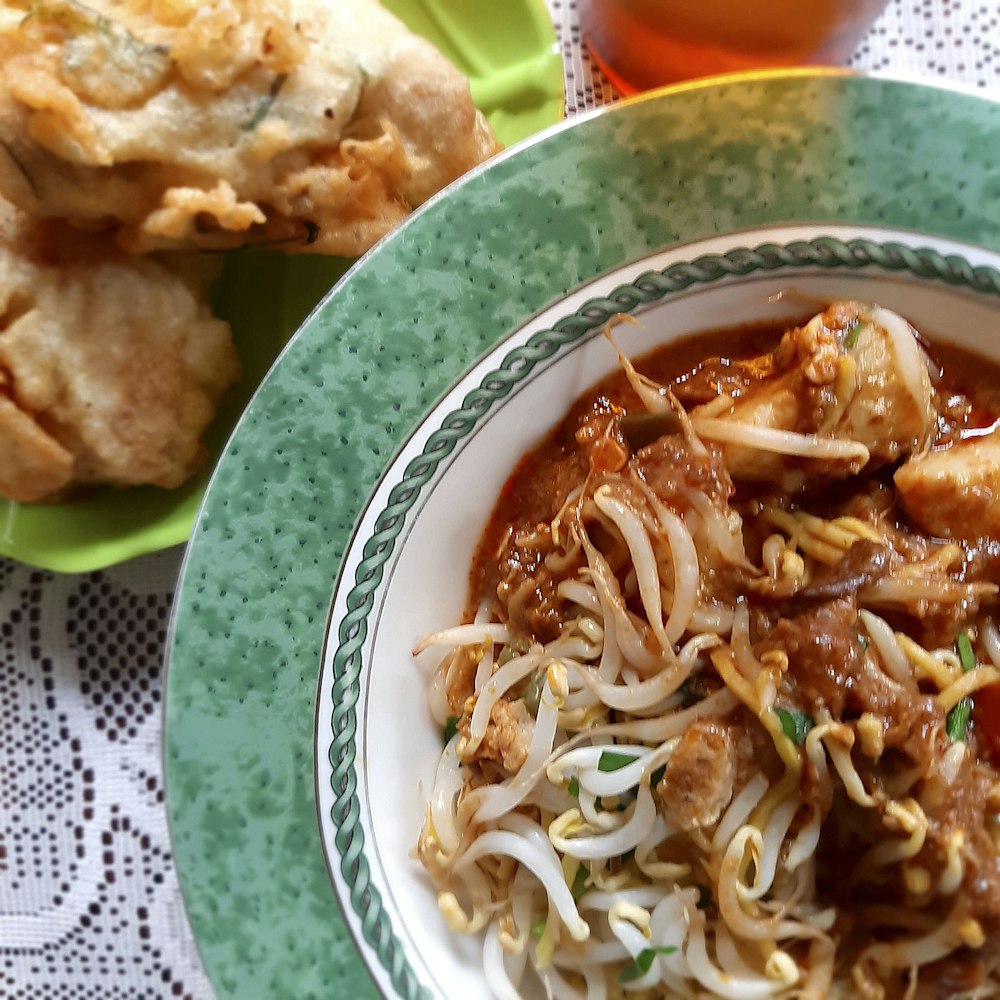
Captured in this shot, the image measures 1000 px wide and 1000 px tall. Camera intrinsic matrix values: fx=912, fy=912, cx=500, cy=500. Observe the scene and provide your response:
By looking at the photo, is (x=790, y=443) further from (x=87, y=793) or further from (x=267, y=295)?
(x=87, y=793)

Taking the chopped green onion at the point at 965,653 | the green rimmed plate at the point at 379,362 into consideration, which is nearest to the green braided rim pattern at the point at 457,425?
the green rimmed plate at the point at 379,362

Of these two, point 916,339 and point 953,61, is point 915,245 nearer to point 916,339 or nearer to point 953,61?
point 916,339

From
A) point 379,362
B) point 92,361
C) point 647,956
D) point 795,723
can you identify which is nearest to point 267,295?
point 92,361

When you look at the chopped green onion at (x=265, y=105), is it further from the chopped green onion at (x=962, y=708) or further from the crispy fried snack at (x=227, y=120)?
the chopped green onion at (x=962, y=708)

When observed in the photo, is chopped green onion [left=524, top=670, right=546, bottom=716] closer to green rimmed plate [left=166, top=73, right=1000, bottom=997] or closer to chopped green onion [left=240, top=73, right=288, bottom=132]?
green rimmed plate [left=166, top=73, right=1000, bottom=997]

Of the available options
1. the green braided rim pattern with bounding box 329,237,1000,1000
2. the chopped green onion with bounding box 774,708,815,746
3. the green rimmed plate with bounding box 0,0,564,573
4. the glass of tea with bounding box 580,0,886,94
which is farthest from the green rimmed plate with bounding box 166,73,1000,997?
the chopped green onion with bounding box 774,708,815,746

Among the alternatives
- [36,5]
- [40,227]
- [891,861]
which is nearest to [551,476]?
[891,861]
